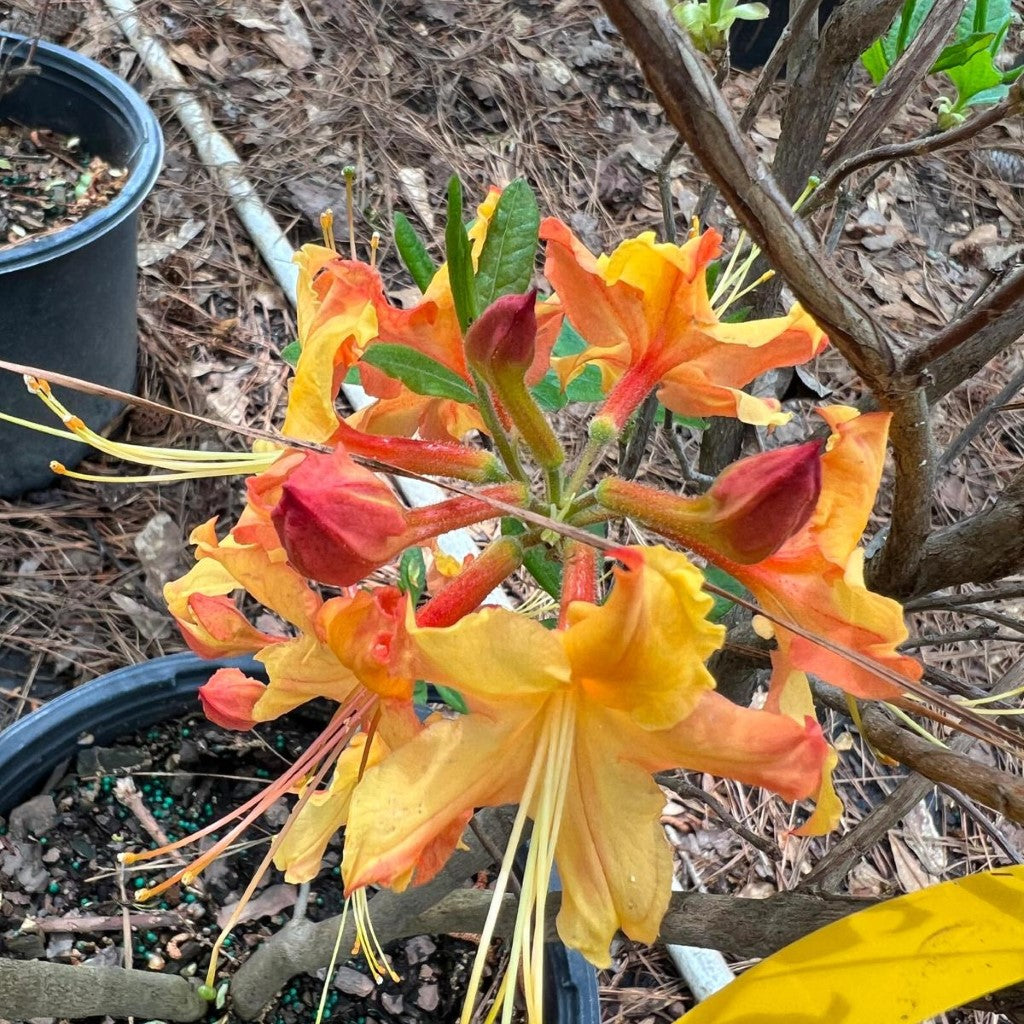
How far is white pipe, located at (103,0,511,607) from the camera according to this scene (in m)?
2.77

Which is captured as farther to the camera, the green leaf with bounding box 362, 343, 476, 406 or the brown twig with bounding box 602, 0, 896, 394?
the green leaf with bounding box 362, 343, 476, 406

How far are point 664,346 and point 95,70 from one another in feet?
6.57

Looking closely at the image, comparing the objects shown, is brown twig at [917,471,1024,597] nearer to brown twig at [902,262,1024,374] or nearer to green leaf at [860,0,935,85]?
brown twig at [902,262,1024,374]

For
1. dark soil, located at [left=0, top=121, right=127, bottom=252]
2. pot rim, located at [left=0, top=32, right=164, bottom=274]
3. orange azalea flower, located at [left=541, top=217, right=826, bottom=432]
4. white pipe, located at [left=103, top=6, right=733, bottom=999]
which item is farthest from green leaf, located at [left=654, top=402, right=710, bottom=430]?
dark soil, located at [left=0, top=121, right=127, bottom=252]

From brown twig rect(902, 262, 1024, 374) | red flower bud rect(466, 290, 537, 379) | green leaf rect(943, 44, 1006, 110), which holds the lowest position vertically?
red flower bud rect(466, 290, 537, 379)

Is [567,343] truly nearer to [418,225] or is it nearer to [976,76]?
[976,76]

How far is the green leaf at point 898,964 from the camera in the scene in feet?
2.20

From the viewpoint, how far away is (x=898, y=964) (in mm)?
691

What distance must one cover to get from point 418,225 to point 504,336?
7.76 feet

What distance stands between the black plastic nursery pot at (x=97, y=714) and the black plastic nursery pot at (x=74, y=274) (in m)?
0.76

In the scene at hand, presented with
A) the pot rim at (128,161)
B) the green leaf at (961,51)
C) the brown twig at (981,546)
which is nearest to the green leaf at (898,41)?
the green leaf at (961,51)

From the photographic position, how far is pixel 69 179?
2434mm

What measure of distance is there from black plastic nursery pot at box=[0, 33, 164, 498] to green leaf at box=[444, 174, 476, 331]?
1470 mm

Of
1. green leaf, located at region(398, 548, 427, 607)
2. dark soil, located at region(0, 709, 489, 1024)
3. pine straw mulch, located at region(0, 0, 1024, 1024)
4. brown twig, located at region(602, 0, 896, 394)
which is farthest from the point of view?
pine straw mulch, located at region(0, 0, 1024, 1024)
